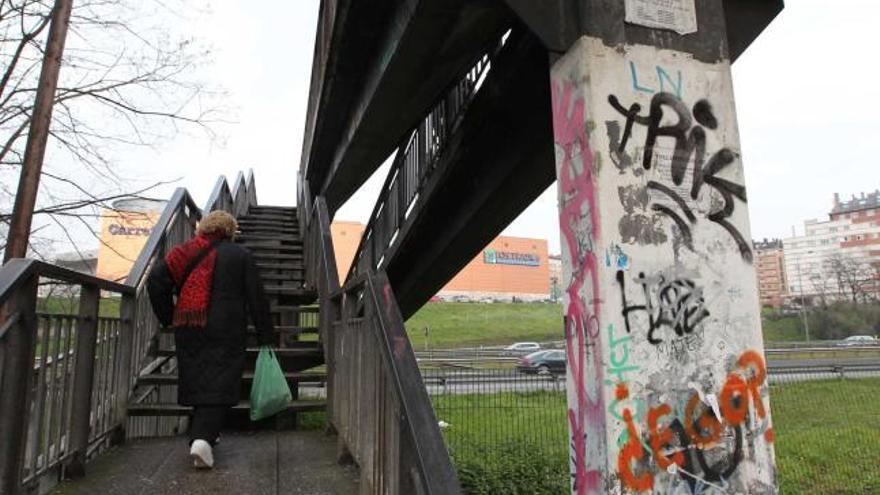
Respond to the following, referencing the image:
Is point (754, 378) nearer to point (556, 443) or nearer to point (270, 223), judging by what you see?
point (270, 223)

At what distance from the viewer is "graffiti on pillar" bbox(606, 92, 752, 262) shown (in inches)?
113

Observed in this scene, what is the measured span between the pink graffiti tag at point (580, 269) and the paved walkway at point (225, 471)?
1515mm

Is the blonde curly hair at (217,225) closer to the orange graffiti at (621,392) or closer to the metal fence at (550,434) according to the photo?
the orange graffiti at (621,392)

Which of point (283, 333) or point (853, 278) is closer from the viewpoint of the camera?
point (283, 333)

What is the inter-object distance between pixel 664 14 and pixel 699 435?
2071 mm

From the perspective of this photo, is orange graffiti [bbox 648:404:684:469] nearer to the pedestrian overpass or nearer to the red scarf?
the pedestrian overpass

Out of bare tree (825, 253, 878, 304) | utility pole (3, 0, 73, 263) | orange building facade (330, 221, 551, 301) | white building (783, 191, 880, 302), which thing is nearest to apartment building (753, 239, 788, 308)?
white building (783, 191, 880, 302)

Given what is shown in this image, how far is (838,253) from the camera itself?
92.1 m

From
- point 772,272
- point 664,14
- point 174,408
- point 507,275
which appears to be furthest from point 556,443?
point 772,272

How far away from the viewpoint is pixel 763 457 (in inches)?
112

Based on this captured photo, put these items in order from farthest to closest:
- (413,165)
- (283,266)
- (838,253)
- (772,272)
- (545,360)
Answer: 1. (772,272)
2. (838,253)
3. (545,360)
4. (283,266)
5. (413,165)

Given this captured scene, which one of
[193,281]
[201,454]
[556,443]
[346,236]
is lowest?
[556,443]

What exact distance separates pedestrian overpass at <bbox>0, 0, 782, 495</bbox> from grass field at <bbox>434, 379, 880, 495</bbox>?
395cm

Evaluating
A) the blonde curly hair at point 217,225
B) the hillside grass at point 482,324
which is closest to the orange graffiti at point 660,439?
the blonde curly hair at point 217,225
